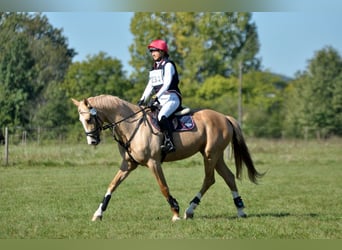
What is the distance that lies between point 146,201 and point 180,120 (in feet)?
9.07

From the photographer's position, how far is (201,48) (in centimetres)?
4284

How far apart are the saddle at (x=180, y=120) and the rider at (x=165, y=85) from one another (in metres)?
0.11

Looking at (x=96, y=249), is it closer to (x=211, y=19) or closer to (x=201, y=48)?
(x=211, y=19)

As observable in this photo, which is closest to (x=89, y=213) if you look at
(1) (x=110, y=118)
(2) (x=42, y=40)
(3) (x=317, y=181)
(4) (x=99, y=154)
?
(1) (x=110, y=118)

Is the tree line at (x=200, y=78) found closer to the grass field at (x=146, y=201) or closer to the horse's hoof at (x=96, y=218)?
the grass field at (x=146, y=201)

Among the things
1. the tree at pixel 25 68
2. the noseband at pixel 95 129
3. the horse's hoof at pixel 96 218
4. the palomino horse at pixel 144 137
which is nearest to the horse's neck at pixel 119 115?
the palomino horse at pixel 144 137

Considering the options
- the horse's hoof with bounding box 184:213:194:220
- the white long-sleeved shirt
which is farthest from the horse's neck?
the horse's hoof with bounding box 184:213:194:220

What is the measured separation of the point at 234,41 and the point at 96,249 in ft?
136

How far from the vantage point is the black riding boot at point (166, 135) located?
9414mm

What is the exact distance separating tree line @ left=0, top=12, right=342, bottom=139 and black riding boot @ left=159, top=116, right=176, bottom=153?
18069 millimetres

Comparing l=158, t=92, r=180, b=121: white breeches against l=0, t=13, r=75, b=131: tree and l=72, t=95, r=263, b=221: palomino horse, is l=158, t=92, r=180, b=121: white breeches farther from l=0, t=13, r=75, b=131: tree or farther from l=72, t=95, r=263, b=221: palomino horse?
l=0, t=13, r=75, b=131: tree

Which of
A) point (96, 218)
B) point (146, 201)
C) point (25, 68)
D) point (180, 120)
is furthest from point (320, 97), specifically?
point (96, 218)

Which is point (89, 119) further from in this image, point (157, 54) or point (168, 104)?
point (157, 54)

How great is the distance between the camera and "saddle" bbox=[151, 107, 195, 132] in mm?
9602
